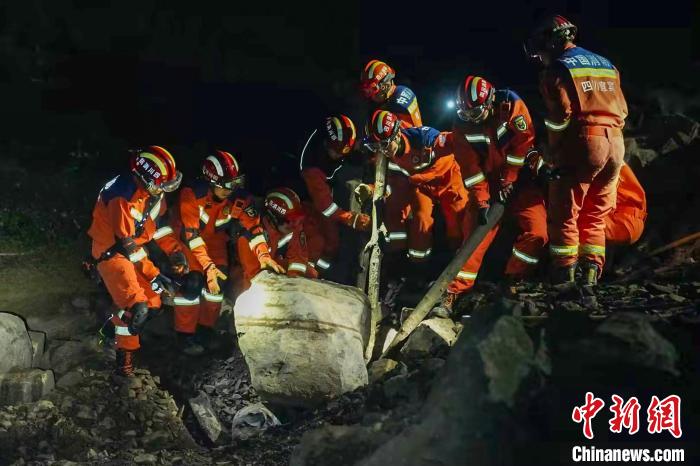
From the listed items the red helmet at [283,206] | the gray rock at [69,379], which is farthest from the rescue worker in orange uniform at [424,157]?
the gray rock at [69,379]

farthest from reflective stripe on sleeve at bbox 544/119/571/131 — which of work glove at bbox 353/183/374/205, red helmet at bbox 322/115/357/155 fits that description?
red helmet at bbox 322/115/357/155

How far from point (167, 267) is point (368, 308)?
3.29 meters

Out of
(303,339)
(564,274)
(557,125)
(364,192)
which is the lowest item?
(303,339)

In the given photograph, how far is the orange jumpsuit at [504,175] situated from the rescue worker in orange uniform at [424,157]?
1.14 ft

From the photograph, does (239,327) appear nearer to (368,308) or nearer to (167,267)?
(368,308)

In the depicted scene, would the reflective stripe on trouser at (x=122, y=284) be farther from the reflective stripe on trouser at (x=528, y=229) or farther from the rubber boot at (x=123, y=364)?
the reflective stripe on trouser at (x=528, y=229)

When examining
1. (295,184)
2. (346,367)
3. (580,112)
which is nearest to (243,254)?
(346,367)

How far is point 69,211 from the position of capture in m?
8.84

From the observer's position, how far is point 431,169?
22.0 feet

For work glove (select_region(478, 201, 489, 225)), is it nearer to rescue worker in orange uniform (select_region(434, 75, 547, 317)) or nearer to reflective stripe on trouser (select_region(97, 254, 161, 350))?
rescue worker in orange uniform (select_region(434, 75, 547, 317))

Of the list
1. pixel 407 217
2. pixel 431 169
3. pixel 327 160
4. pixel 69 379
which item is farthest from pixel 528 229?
pixel 69 379

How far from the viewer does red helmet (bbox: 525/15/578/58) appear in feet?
18.0

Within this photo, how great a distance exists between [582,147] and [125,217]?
4201 millimetres

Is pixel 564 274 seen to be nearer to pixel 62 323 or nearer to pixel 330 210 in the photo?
pixel 330 210
